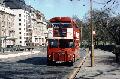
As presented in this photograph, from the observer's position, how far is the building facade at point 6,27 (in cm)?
12251

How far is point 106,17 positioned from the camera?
349 ft

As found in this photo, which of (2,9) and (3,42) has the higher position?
(2,9)

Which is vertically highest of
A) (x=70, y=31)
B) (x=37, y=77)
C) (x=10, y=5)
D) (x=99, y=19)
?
(x=10, y=5)

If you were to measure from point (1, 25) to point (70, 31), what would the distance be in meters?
93.2

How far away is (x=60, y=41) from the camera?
31500mm

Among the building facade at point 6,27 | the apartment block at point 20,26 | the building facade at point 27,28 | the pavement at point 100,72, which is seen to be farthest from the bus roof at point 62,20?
the apartment block at point 20,26

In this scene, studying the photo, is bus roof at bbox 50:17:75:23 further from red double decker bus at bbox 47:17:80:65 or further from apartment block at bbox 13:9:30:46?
apartment block at bbox 13:9:30:46

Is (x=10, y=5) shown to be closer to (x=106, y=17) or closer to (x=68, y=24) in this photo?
(x=106, y=17)

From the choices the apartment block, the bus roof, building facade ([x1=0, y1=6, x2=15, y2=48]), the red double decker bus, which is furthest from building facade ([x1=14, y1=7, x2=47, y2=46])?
the red double decker bus

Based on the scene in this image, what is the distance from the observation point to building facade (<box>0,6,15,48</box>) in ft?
402

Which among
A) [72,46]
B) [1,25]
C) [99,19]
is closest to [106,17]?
[99,19]

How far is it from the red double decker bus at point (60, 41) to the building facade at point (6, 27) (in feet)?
285

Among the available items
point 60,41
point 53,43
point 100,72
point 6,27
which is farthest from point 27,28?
point 100,72

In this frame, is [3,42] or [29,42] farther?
[29,42]
